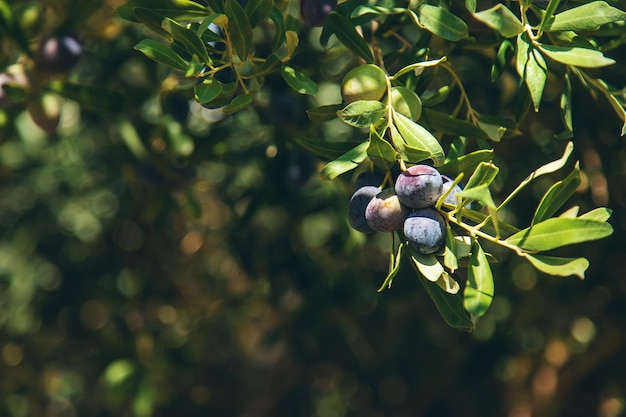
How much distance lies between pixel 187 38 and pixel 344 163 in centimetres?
24

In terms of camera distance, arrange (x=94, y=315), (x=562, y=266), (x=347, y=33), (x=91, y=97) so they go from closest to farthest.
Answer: (x=562, y=266) → (x=347, y=33) → (x=91, y=97) → (x=94, y=315)

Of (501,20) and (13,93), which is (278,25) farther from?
(13,93)

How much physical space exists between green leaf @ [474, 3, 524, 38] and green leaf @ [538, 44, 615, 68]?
4 centimetres

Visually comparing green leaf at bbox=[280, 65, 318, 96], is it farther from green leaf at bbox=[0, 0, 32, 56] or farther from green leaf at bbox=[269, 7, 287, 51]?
green leaf at bbox=[0, 0, 32, 56]

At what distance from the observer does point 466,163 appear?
36.8 inches

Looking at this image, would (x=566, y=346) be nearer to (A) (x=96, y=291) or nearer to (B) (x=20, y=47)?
(A) (x=96, y=291)

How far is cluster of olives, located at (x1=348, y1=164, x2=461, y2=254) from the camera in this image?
863 mm

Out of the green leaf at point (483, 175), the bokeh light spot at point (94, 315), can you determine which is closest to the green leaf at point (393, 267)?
the green leaf at point (483, 175)

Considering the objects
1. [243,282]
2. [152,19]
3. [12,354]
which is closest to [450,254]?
[152,19]

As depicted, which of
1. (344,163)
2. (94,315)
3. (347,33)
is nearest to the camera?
(344,163)

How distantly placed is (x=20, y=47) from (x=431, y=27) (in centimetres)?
75

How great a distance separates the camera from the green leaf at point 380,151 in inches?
34.5

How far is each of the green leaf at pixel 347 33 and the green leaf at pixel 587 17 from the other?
229mm

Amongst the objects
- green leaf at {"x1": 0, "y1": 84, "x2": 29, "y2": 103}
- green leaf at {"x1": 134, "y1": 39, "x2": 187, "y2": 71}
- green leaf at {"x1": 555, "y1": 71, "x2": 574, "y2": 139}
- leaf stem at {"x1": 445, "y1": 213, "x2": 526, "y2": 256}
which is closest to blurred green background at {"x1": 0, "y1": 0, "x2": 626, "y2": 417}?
green leaf at {"x1": 0, "y1": 84, "x2": 29, "y2": 103}
